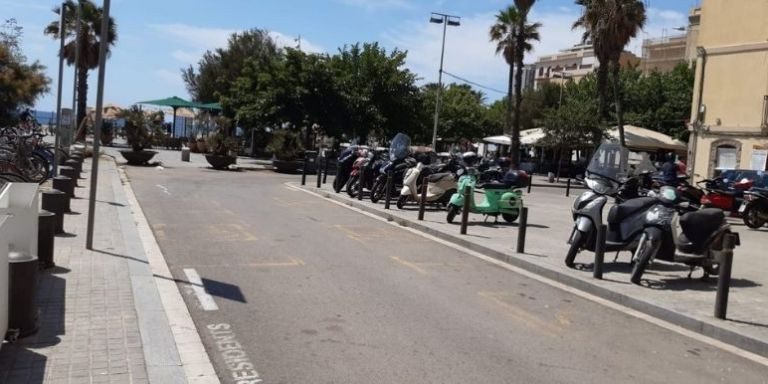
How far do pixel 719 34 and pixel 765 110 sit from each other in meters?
3.80

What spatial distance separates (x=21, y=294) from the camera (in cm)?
504

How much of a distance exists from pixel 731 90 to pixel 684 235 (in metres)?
20.9

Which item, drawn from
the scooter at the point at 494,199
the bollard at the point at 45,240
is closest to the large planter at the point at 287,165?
the scooter at the point at 494,199

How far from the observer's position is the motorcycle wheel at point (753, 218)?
16766 millimetres

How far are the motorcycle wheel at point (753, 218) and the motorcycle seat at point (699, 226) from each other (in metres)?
9.41

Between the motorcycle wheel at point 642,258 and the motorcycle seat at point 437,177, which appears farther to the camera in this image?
the motorcycle seat at point 437,177

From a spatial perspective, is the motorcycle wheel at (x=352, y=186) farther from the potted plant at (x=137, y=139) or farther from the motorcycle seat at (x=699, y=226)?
the potted plant at (x=137, y=139)

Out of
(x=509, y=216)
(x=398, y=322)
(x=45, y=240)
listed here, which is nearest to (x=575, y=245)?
(x=398, y=322)

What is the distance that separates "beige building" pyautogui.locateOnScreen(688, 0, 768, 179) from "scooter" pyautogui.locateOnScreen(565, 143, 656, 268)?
18452 millimetres

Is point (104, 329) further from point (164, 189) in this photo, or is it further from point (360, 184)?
point (164, 189)

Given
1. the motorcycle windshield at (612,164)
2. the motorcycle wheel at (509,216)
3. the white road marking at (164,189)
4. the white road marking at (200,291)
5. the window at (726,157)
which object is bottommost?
the white road marking at (200,291)

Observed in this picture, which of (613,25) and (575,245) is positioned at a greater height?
(613,25)

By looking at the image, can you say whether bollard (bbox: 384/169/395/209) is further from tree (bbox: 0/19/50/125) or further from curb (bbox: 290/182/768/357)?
tree (bbox: 0/19/50/125)

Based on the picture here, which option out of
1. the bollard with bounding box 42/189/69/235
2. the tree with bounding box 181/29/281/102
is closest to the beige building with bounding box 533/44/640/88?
the tree with bounding box 181/29/281/102
